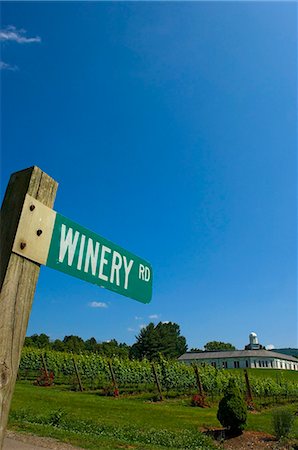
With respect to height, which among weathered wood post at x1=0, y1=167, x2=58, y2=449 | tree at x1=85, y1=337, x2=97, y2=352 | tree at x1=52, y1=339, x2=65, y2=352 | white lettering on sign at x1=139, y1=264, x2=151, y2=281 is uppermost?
tree at x1=85, y1=337, x2=97, y2=352

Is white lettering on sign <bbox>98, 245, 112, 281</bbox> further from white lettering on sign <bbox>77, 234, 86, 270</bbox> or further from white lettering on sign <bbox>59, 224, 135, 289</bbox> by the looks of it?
white lettering on sign <bbox>77, 234, 86, 270</bbox>

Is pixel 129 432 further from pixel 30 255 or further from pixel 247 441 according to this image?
pixel 30 255

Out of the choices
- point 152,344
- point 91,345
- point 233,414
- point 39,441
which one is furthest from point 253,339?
point 39,441

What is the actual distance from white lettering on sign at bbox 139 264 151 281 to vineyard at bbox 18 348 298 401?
24033 mm

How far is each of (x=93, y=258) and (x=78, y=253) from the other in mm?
97

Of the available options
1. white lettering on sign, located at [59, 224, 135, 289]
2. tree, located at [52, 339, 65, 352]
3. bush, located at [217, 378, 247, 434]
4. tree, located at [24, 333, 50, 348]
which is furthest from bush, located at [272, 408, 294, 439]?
tree, located at [24, 333, 50, 348]

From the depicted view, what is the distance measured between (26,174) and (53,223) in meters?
0.22

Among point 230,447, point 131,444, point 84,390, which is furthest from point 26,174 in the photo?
point 84,390

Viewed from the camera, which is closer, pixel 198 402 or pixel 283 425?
pixel 283 425

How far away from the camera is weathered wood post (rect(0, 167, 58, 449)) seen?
129 cm

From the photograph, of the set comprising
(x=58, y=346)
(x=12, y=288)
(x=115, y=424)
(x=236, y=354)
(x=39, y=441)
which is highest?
(x=236, y=354)

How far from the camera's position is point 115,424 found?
12.5 m

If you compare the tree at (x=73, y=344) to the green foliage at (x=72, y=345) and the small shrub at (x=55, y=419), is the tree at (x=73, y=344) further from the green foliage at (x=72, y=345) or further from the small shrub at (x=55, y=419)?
the small shrub at (x=55, y=419)

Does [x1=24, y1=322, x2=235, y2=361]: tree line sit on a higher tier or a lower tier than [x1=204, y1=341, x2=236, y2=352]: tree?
lower
